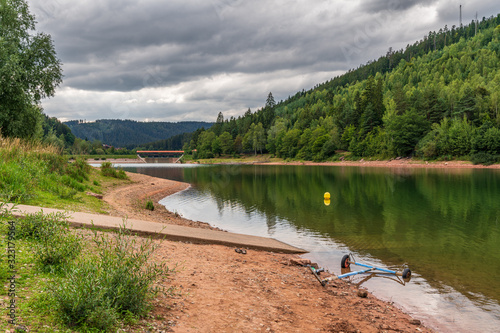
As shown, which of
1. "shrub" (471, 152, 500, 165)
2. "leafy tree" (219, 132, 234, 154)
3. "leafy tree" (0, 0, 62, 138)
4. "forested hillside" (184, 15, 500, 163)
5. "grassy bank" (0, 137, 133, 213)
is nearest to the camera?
"grassy bank" (0, 137, 133, 213)

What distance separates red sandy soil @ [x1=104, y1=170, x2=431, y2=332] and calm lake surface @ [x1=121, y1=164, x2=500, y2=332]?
151 cm

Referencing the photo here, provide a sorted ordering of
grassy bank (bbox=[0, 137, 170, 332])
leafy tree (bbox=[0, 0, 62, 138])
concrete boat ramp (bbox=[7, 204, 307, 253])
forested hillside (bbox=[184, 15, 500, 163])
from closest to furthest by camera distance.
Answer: grassy bank (bbox=[0, 137, 170, 332])
concrete boat ramp (bbox=[7, 204, 307, 253])
leafy tree (bbox=[0, 0, 62, 138])
forested hillside (bbox=[184, 15, 500, 163])

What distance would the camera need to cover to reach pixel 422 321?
870cm

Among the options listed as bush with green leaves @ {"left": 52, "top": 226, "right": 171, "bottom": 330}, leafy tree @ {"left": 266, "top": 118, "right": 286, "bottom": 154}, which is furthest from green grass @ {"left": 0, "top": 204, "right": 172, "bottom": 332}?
leafy tree @ {"left": 266, "top": 118, "right": 286, "bottom": 154}

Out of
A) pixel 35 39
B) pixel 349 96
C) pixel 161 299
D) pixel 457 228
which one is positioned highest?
pixel 349 96

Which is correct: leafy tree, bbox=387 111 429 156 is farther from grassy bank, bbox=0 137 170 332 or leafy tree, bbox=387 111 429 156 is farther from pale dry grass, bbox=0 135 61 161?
grassy bank, bbox=0 137 170 332

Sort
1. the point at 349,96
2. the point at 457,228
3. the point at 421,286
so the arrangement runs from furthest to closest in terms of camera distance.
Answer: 1. the point at 349,96
2. the point at 457,228
3. the point at 421,286

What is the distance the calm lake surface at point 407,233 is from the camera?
393 inches

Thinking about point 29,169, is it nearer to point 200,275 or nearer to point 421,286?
point 200,275

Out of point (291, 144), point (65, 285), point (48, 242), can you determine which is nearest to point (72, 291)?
point (65, 285)

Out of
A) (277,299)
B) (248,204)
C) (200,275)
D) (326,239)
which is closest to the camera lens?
(277,299)

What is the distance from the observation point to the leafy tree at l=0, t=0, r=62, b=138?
1096 inches

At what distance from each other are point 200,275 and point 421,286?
744cm

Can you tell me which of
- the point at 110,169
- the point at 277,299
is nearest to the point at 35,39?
the point at 110,169
